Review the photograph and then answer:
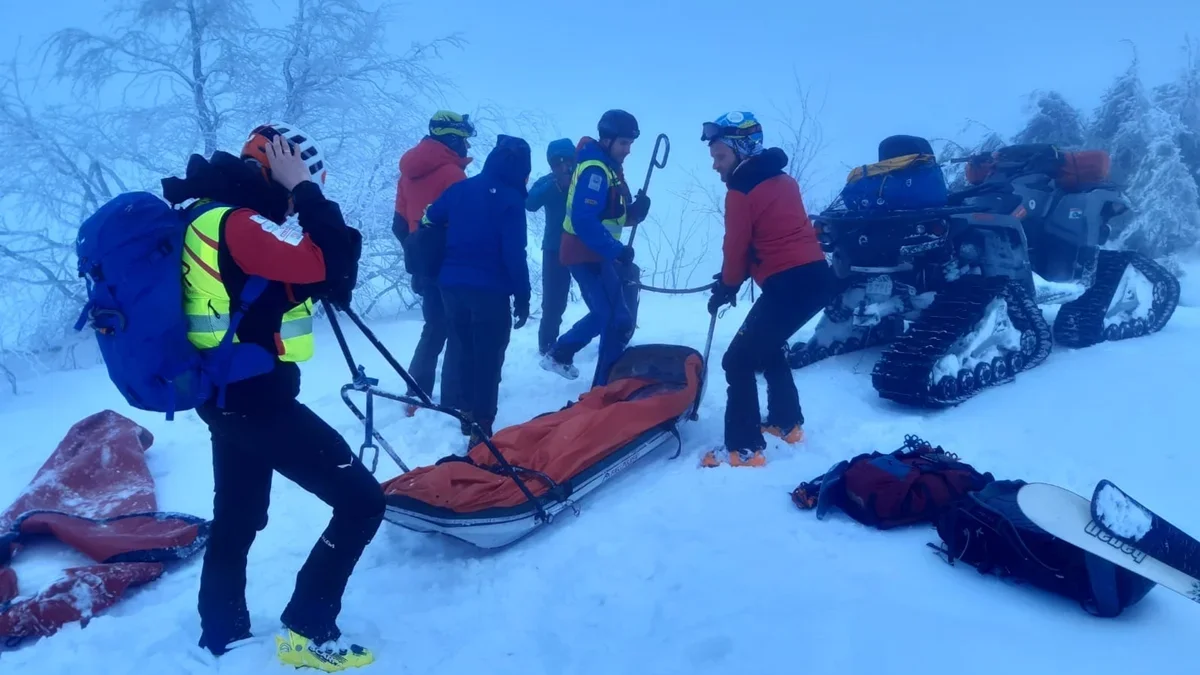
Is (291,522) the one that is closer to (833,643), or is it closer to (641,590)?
(641,590)

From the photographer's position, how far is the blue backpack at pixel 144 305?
83.7 inches

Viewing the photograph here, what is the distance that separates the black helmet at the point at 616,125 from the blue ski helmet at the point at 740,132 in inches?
38.5

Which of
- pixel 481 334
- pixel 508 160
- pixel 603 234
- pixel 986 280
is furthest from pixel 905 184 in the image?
pixel 481 334

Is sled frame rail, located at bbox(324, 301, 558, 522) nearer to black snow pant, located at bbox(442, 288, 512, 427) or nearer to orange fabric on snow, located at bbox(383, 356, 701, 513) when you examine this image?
orange fabric on snow, located at bbox(383, 356, 701, 513)

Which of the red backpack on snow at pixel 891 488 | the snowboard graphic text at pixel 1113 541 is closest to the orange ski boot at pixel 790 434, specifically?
the red backpack on snow at pixel 891 488

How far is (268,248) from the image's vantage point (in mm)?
2211

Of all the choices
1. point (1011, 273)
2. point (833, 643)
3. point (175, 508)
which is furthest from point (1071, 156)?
point (175, 508)

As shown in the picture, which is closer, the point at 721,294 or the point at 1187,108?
the point at 721,294

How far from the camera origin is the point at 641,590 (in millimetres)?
3061

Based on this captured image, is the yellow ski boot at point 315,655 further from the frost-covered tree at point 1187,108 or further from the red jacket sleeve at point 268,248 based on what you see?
the frost-covered tree at point 1187,108

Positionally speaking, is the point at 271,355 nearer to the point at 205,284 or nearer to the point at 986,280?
the point at 205,284

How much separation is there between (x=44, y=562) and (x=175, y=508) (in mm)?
897

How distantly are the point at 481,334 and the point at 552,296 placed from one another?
198 centimetres

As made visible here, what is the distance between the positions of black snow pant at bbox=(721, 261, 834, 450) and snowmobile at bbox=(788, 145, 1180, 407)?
3.81ft
